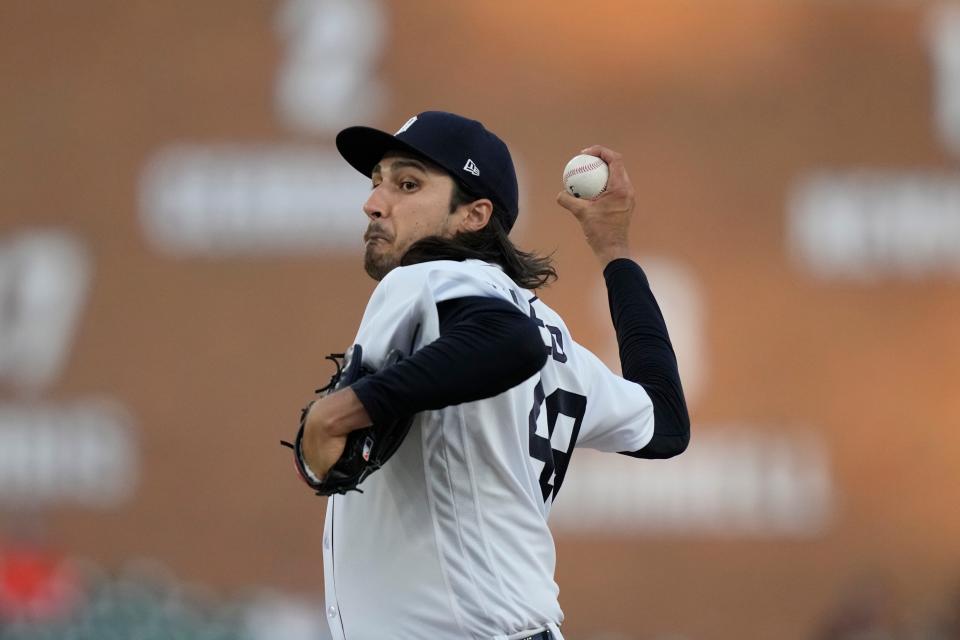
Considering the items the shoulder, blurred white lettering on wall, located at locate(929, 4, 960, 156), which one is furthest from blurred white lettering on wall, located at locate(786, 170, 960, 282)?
the shoulder

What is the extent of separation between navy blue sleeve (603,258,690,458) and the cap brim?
0.52 meters

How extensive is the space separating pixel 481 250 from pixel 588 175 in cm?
40

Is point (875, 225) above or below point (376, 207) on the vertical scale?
below

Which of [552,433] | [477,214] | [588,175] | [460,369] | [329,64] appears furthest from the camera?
[329,64]

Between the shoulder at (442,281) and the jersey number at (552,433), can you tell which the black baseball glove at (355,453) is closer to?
the shoulder at (442,281)

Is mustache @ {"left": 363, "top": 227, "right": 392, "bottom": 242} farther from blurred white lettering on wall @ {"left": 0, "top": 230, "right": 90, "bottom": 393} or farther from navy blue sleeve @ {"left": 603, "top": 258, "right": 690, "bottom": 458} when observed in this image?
blurred white lettering on wall @ {"left": 0, "top": 230, "right": 90, "bottom": 393}

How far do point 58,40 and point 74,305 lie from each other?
3.73ft

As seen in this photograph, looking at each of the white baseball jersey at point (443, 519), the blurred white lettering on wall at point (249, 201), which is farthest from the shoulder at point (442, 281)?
the blurred white lettering on wall at point (249, 201)

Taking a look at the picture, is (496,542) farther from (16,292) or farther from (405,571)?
(16,292)

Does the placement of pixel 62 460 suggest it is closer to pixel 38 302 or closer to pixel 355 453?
pixel 38 302

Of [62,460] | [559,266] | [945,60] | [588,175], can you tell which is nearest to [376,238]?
[588,175]

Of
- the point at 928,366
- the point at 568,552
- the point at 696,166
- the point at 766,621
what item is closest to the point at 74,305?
the point at 568,552

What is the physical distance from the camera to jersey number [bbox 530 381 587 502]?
83.6 inches

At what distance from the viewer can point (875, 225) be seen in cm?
555
